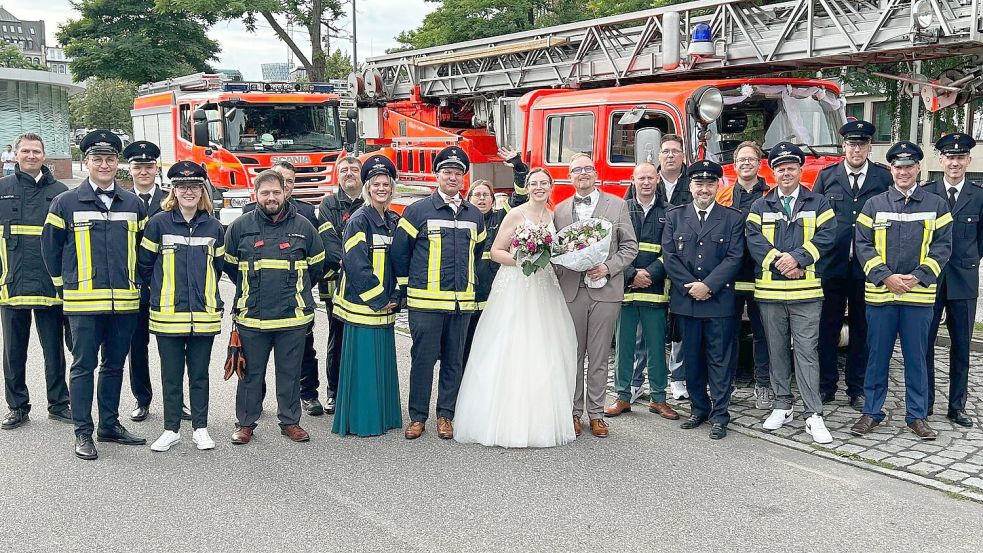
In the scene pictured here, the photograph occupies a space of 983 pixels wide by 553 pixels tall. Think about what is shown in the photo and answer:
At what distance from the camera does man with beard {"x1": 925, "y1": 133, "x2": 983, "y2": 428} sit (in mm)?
6281

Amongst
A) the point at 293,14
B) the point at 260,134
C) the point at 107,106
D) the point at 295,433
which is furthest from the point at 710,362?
the point at 107,106

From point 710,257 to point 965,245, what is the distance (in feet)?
5.76

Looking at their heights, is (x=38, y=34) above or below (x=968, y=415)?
above

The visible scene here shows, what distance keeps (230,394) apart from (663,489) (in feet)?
12.0

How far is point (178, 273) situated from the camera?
18.9ft

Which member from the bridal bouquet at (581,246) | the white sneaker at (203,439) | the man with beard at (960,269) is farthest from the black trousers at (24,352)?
the man with beard at (960,269)

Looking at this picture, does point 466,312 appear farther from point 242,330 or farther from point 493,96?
point 493,96

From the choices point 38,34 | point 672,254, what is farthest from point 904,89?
point 38,34

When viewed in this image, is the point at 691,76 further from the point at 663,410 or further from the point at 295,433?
the point at 295,433

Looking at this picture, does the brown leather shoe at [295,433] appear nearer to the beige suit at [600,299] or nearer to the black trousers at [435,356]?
the black trousers at [435,356]

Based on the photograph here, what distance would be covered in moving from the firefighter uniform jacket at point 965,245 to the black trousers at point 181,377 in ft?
16.2

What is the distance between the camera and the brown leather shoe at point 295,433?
6.06 m

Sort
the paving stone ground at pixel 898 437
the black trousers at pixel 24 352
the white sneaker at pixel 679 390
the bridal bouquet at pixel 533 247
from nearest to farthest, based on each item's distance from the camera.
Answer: the paving stone ground at pixel 898 437, the bridal bouquet at pixel 533 247, the black trousers at pixel 24 352, the white sneaker at pixel 679 390

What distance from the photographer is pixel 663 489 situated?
16.8 ft
